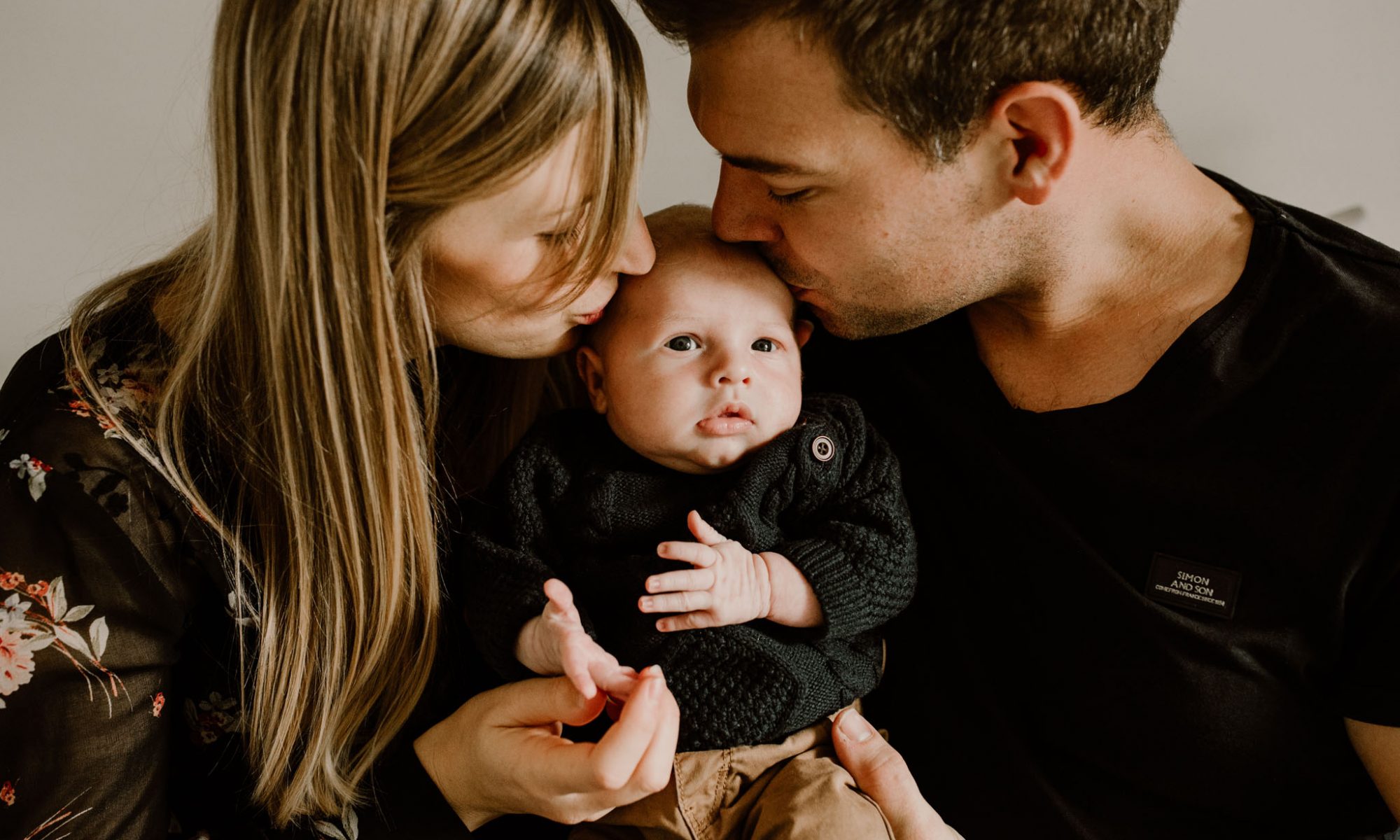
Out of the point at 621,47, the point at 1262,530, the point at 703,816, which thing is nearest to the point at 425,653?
the point at 703,816

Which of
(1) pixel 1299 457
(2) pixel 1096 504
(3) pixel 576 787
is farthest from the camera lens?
(2) pixel 1096 504

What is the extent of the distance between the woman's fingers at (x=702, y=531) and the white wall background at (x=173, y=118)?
948 mm

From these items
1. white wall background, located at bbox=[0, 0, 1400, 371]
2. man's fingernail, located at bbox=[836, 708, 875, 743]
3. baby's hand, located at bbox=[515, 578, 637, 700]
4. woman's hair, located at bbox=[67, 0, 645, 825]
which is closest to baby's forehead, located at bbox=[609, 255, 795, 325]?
woman's hair, located at bbox=[67, 0, 645, 825]

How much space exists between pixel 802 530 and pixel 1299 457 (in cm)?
53

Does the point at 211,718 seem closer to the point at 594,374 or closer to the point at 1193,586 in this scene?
the point at 594,374

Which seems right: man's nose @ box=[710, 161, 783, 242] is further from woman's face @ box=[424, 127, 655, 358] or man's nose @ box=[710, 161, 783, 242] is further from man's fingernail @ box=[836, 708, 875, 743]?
man's fingernail @ box=[836, 708, 875, 743]

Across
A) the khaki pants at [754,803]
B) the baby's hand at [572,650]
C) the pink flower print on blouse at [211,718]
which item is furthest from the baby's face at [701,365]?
the pink flower print on blouse at [211,718]

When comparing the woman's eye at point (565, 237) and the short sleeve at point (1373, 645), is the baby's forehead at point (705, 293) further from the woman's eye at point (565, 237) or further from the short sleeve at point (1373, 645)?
the short sleeve at point (1373, 645)

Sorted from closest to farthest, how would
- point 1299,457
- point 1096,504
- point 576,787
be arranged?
point 576,787 < point 1299,457 < point 1096,504

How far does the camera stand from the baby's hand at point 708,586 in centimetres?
93

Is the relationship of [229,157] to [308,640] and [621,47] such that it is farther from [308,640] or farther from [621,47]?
[308,640]

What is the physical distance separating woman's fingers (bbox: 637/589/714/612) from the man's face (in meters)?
0.42

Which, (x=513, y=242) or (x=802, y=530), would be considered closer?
(x=513, y=242)

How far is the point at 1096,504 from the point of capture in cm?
111
